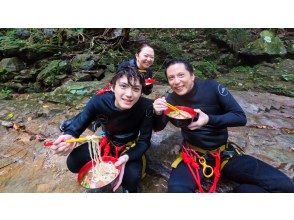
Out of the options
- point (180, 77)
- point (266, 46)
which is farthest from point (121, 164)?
point (266, 46)

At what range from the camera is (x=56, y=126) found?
13.8 ft

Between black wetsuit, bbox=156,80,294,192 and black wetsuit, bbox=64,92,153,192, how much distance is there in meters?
0.16

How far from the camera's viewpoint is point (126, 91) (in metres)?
2.45

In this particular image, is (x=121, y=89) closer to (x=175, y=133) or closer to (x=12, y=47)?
(x=175, y=133)

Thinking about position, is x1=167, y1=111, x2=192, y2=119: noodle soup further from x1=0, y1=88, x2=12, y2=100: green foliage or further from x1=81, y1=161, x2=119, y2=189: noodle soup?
x1=0, y1=88, x2=12, y2=100: green foliage

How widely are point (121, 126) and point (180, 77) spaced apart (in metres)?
0.67

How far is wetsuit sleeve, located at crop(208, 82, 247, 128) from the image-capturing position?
246 cm

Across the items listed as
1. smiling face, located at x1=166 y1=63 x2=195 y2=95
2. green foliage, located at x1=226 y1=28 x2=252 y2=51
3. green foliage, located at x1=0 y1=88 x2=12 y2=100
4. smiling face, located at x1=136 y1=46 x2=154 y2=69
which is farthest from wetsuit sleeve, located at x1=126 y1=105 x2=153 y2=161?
green foliage, located at x1=226 y1=28 x2=252 y2=51

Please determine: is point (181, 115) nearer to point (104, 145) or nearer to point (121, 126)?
point (121, 126)

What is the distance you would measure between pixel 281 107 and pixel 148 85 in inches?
86.3

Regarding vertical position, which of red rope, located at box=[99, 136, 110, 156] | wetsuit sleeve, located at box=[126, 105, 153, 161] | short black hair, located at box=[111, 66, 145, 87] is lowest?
red rope, located at box=[99, 136, 110, 156]

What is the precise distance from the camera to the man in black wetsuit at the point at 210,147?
248 centimetres

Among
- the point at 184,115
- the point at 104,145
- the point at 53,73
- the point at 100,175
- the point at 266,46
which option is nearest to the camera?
the point at 184,115
